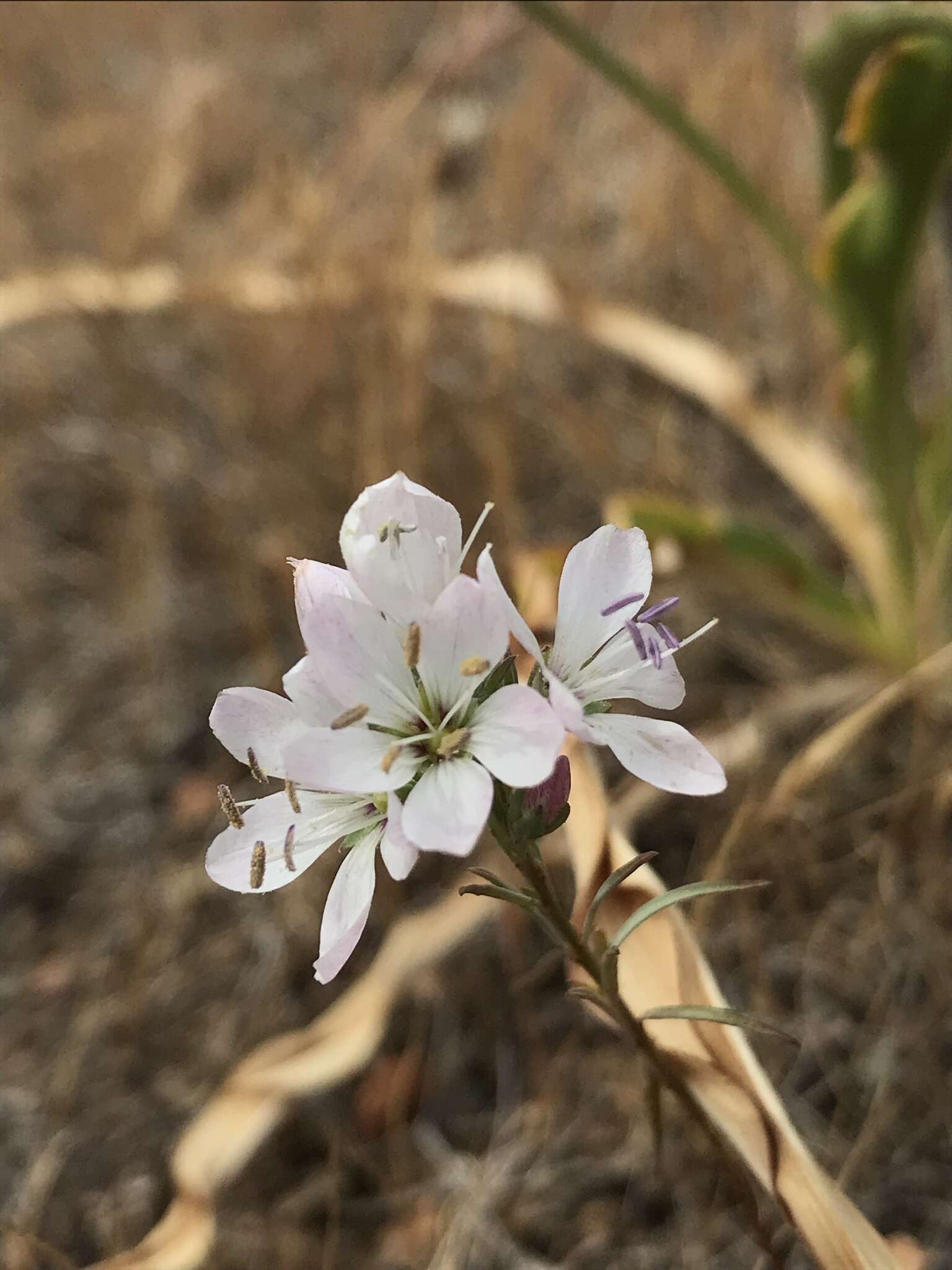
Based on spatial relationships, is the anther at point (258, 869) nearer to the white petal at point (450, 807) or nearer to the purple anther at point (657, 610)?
the white petal at point (450, 807)

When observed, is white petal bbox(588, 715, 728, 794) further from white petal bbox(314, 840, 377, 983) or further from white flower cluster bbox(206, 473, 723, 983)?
white petal bbox(314, 840, 377, 983)

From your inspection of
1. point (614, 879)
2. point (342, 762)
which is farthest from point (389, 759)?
point (614, 879)

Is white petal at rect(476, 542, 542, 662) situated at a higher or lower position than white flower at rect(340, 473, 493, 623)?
lower

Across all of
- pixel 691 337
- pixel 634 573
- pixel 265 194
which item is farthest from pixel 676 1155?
pixel 265 194

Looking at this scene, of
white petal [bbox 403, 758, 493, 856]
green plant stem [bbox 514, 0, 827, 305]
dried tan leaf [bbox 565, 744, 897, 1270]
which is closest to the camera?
white petal [bbox 403, 758, 493, 856]

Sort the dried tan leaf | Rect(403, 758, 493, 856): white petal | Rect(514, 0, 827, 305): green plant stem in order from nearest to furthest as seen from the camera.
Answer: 1. Rect(403, 758, 493, 856): white petal
2. the dried tan leaf
3. Rect(514, 0, 827, 305): green plant stem

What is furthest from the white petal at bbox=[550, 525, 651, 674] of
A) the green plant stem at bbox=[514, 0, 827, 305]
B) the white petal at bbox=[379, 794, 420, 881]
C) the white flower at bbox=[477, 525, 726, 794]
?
the green plant stem at bbox=[514, 0, 827, 305]

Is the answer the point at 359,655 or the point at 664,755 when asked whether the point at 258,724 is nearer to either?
the point at 359,655
